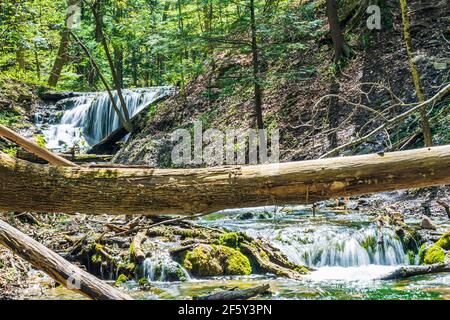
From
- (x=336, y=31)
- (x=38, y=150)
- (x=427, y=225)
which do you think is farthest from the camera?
(x=336, y=31)

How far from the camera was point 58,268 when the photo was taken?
104 inches

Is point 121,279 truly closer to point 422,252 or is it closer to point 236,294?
point 236,294

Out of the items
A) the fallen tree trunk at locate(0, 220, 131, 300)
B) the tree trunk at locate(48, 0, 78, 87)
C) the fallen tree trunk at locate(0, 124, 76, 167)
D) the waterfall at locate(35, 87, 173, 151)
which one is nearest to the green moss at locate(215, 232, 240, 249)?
the fallen tree trunk at locate(0, 124, 76, 167)

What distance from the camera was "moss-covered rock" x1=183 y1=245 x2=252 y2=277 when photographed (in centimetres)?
748

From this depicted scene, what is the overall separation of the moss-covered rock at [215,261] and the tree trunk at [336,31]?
10.3 m

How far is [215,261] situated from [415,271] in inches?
113

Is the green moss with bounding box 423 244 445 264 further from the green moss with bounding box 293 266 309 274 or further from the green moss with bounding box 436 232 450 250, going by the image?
the green moss with bounding box 293 266 309 274

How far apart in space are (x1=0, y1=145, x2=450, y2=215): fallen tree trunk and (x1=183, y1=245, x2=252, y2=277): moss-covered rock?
420cm

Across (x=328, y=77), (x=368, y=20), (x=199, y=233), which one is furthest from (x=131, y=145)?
(x=199, y=233)

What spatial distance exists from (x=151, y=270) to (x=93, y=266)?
0.91 meters

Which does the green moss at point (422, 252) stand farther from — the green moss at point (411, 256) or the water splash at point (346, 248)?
the water splash at point (346, 248)

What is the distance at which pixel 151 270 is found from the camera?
743 cm

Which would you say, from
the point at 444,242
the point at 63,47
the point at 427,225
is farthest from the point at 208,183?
the point at 63,47

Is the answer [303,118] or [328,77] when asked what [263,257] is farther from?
[328,77]
